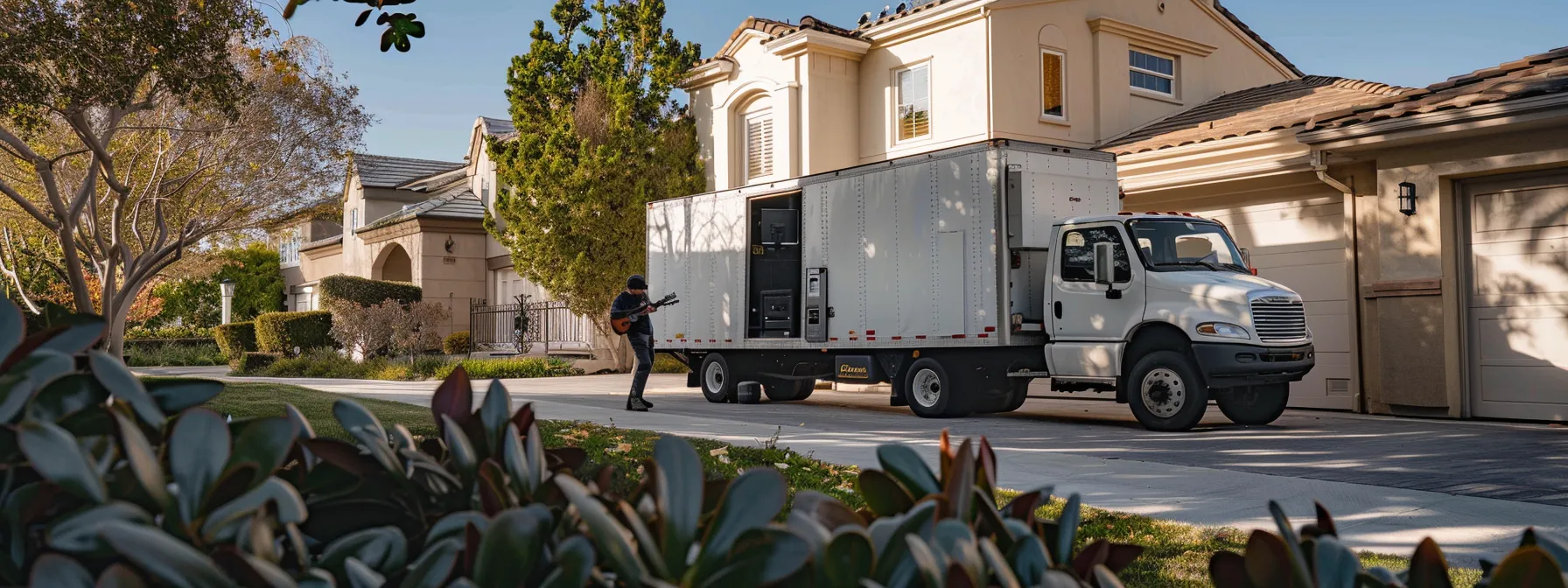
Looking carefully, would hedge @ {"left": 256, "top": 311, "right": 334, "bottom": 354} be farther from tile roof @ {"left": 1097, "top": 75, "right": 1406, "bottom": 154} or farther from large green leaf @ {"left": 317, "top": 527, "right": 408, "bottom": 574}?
large green leaf @ {"left": 317, "top": 527, "right": 408, "bottom": 574}

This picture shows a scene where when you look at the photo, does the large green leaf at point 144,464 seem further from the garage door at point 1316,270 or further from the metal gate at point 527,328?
the metal gate at point 527,328

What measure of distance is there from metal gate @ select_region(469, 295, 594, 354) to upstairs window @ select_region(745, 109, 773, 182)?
5499 mm

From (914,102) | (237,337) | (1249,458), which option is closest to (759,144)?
(914,102)

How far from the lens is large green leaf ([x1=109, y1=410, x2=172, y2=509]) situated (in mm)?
1215

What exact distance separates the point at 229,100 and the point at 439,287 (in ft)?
58.6

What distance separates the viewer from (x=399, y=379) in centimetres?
2581

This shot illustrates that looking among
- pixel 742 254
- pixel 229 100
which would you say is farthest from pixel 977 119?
pixel 229 100

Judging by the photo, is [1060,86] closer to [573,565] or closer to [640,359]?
[640,359]

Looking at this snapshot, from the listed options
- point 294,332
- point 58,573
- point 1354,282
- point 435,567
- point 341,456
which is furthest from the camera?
point 294,332

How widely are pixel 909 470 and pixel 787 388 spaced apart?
56.2 ft

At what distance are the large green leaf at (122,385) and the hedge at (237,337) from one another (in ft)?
125

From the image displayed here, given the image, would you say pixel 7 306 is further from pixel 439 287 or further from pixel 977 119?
pixel 439 287

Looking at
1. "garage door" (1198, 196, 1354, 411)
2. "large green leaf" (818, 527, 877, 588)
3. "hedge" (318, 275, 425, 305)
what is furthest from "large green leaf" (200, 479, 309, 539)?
"hedge" (318, 275, 425, 305)

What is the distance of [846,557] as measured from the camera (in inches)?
48.1
